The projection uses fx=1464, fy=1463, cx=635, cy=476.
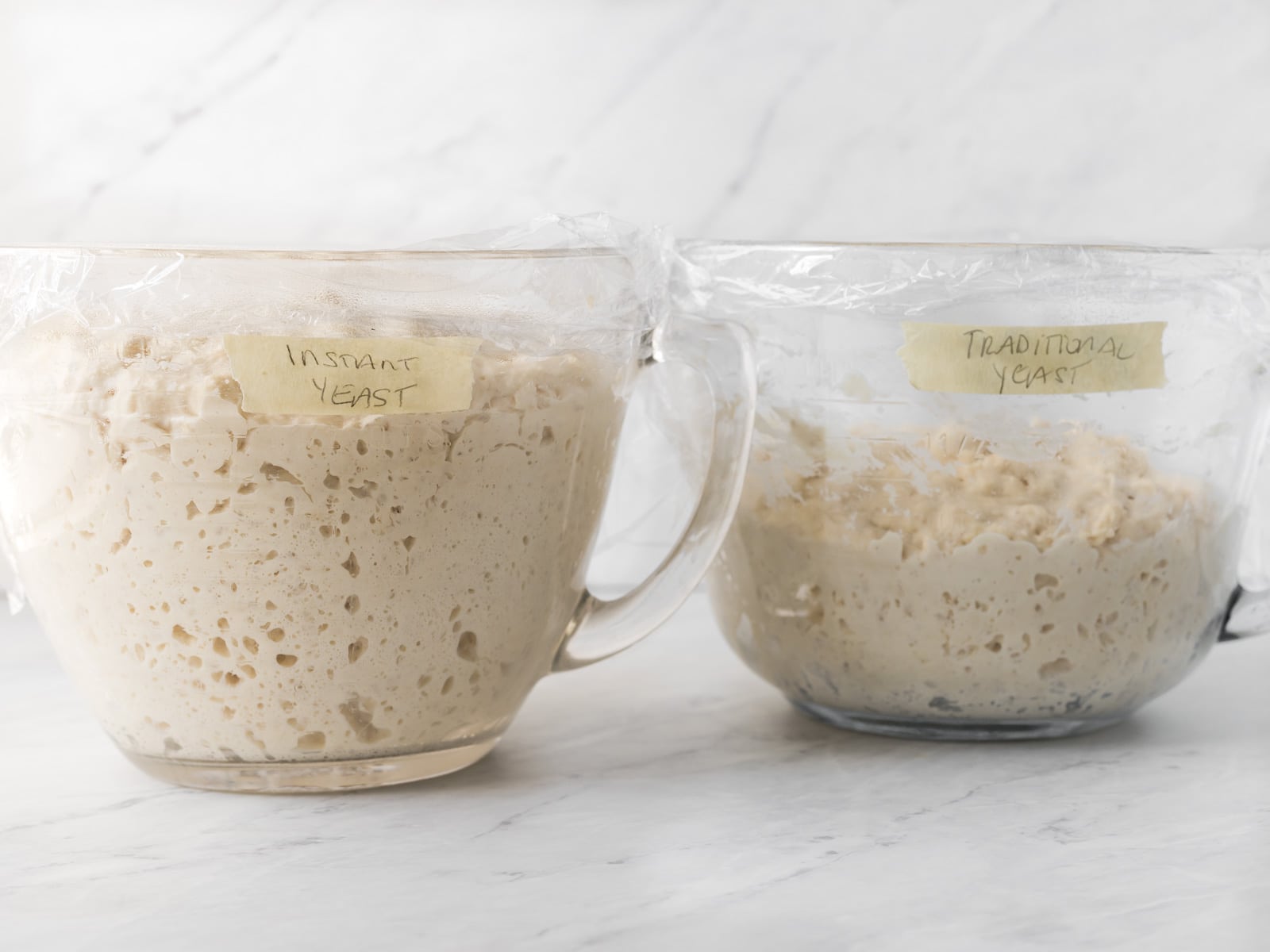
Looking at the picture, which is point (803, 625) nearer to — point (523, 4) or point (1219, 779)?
point (1219, 779)

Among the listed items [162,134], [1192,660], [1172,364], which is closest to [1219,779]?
[1192,660]

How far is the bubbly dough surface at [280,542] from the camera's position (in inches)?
22.2

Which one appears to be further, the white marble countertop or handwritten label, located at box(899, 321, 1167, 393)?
handwritten label, located at box(899, 321, 1167, 393)

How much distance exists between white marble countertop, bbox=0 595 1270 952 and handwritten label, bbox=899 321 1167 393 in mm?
181

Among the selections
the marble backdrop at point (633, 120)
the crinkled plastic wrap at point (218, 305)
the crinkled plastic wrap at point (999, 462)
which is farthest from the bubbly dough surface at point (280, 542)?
the marble backdrop at point (633, 120)

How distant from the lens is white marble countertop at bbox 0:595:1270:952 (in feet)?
1.67

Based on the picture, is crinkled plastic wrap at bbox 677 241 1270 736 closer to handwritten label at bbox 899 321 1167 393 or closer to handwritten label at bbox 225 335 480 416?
handwritten label at bbox 899 321 1167 393

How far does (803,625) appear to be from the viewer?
0.70 meters

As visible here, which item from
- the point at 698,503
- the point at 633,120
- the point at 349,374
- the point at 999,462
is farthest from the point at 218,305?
the point at 633,120

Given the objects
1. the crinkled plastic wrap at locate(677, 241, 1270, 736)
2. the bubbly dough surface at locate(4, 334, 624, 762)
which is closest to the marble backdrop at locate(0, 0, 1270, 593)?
the crinkled plastic wrap at locate(677, 241, 1270, 736)

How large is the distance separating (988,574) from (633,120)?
53 cm

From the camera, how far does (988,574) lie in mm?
664

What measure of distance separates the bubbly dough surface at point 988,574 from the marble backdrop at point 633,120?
16.6 inches

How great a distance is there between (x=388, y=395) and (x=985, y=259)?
29cm
